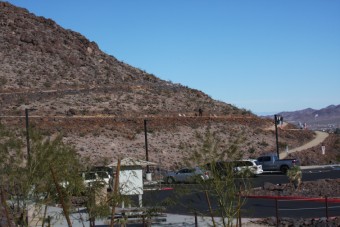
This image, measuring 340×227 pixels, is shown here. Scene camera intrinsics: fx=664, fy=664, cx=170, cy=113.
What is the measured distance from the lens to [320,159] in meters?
66.1

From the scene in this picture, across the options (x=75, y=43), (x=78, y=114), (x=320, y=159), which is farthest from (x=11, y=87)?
(x=320, y=159)

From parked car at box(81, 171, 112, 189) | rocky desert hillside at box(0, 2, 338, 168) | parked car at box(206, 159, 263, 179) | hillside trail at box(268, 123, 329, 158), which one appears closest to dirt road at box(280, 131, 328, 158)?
hillside trail at box(268, 123, 329, 158)

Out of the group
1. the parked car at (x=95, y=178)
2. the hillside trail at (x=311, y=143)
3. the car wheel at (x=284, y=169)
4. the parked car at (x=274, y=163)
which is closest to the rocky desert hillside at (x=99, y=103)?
the hillside trail at (x=311, y=143)

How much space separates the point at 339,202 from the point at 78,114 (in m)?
47.9

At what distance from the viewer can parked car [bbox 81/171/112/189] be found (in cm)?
1413

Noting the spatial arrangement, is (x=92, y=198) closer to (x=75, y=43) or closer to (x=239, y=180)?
(x=239, y=180)

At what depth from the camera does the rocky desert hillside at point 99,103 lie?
2596 inches

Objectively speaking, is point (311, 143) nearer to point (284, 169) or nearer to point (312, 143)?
point (312, 143)

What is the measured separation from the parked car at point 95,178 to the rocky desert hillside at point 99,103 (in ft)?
134

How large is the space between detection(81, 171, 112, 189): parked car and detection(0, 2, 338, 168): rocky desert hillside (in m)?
40.8

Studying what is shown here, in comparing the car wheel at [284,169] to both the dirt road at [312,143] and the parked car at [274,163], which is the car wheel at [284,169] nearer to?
the parked car at [274,163]

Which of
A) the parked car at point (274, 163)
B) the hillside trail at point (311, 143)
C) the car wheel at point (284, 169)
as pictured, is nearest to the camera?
the car wheel at point (284, 169)

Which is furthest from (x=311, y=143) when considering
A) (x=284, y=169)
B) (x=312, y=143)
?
(x=284, y=169)

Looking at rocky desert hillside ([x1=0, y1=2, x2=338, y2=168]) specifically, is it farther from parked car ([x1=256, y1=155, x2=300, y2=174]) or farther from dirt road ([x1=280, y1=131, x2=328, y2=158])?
parked car ([x1=256, y1=155, x2=300, y2=174])
